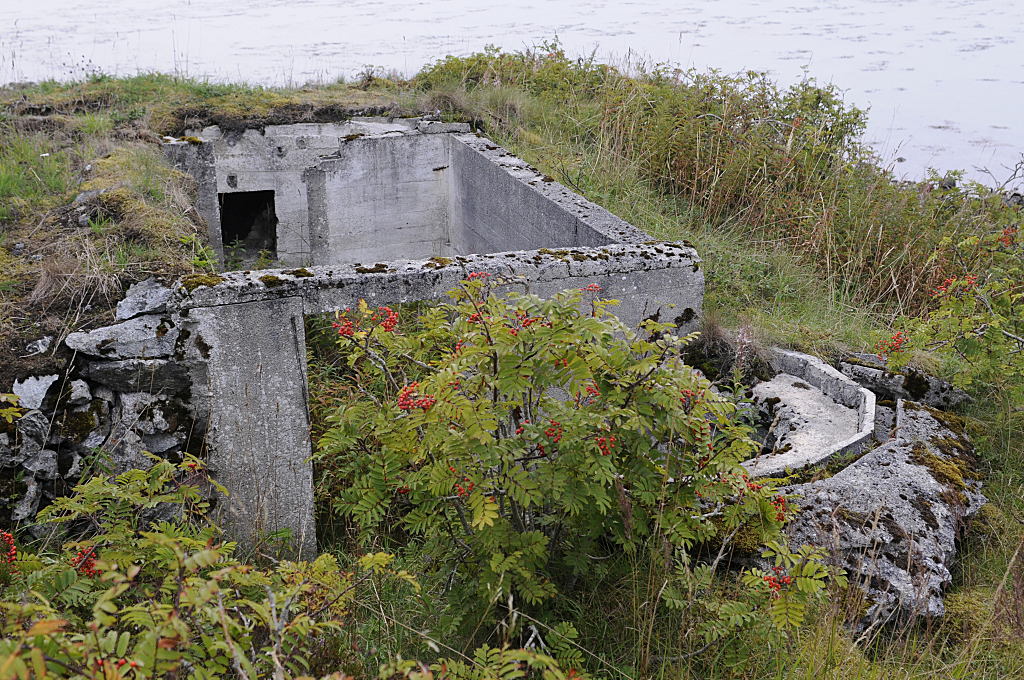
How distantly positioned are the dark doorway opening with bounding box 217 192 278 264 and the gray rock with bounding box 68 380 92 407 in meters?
4.98

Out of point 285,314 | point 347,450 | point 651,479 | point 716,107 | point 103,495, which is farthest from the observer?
point 716,107

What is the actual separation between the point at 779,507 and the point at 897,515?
3.94ft

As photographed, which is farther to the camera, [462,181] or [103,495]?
[462,181]

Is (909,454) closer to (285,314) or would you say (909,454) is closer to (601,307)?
(601,307)

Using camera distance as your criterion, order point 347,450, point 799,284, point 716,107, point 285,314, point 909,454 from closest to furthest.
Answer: point 347,450, point 285,314, point 909,454, point 799,284, point 716,107

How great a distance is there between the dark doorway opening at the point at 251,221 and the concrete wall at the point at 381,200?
1050mm

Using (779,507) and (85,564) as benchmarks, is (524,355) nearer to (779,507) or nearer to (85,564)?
(779,507)

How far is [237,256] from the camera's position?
8219mm

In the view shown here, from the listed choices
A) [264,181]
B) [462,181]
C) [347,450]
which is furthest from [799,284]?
[264,181]

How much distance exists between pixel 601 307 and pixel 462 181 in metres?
4.94

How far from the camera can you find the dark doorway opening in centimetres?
848

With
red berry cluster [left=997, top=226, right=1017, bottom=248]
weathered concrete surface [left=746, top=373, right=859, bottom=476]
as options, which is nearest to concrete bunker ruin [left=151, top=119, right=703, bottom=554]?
weathered concrete surface [left=746, top=373, right=859, bottom=476]

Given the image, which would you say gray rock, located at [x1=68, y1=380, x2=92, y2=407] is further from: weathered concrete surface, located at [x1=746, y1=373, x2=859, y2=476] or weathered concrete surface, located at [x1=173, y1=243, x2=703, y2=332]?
weathered concrete surface, located at [x1=746, y1=373, x2=859, y2=476]

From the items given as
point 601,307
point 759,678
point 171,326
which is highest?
point 601,307
